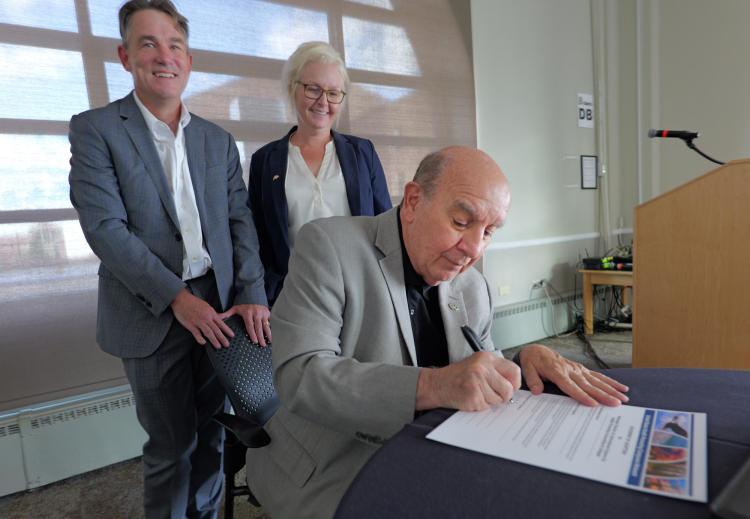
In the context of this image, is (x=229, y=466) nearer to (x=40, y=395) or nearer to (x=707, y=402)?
(x=707, y=402)

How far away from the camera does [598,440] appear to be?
65 cm

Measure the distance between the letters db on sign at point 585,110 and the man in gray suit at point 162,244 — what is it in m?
3.74

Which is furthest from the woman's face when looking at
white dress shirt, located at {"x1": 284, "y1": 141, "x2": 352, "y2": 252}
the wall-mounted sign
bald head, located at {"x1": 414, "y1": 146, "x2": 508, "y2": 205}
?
the wall-mounted sign

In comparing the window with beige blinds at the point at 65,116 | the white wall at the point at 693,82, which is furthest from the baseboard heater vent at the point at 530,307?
the window with beige blinds at the point at 65,116

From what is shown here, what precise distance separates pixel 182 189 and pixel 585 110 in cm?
399

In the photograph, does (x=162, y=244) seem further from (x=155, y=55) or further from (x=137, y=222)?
(x=155, y=55)

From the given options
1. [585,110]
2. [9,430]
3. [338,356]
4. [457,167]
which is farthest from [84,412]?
[585,110]

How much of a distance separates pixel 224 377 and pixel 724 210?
7.46ft

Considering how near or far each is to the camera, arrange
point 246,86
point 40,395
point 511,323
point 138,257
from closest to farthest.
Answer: point 138,257 < point 40,395 < point 246,86 < point 511,323

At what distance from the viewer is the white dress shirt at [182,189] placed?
1428mm

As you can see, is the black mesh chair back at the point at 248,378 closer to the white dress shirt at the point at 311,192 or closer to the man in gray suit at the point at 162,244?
the man in gray suit at the point at 162,244

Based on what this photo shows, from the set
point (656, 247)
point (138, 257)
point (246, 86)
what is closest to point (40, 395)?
point (138, 257)

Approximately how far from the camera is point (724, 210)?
2199mm

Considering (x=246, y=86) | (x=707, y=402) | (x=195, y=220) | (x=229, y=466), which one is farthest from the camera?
(x=246, y=86)
